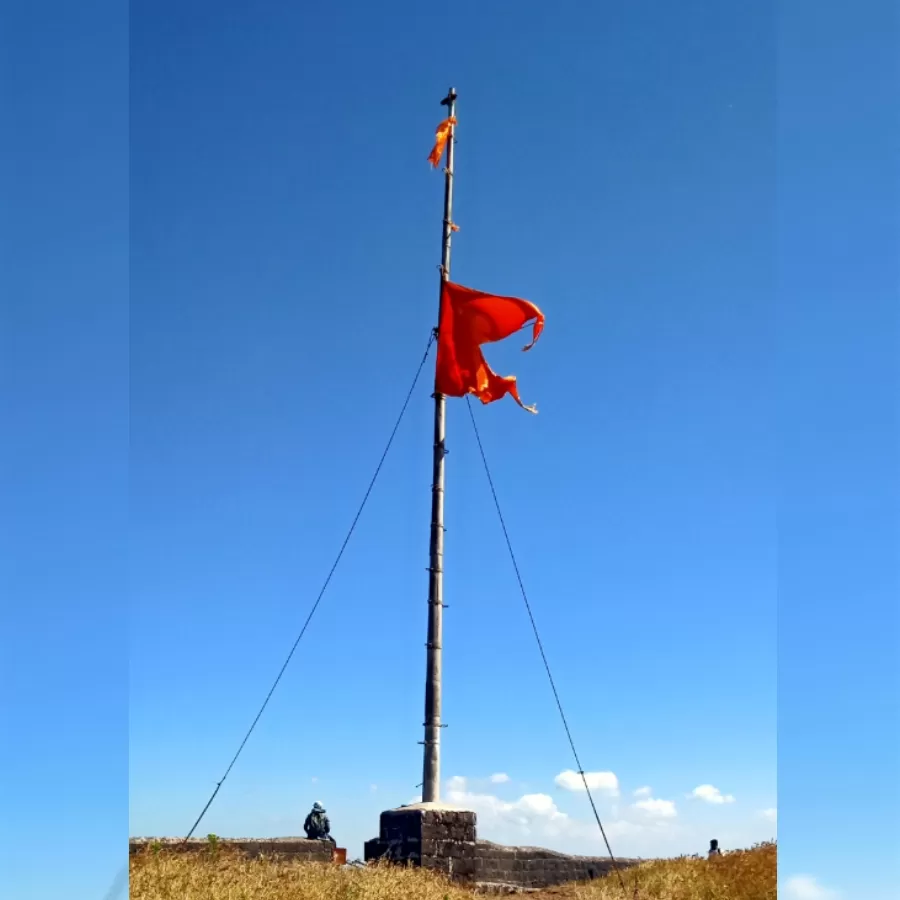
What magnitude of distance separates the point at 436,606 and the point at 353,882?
4.33 meters

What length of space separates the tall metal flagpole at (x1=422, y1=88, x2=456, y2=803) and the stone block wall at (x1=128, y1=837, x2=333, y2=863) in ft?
5.33

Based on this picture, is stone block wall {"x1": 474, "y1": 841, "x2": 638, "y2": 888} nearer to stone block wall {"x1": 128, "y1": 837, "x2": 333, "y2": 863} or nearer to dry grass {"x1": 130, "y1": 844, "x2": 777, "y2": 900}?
dry grass {"x1": 130, "y1": 844, "x2": 777, "y2": 900}

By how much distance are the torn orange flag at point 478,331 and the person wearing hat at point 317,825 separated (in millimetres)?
6288

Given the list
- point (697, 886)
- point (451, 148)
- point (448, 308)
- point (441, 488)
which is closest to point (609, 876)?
point (697, 886)

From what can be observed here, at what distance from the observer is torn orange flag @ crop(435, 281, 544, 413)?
607 inches

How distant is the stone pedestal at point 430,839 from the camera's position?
1252 centimetres

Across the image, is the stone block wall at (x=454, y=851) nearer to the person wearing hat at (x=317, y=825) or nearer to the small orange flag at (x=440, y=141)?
the person wearing hat at (x=317, y=825)

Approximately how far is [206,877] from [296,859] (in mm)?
Answer: 2288

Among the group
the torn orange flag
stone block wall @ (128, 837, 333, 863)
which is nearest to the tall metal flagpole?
the torn orange flag

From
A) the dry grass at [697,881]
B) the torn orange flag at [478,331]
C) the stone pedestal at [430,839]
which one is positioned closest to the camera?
the stone pedestal at [430,839]

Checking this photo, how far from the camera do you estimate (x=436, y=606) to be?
559 inches

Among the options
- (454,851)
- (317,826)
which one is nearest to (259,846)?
(317,826)

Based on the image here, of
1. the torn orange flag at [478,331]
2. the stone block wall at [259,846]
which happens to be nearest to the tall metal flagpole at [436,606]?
the torn orange flag at [478,331]

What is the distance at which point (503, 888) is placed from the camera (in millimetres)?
13188
